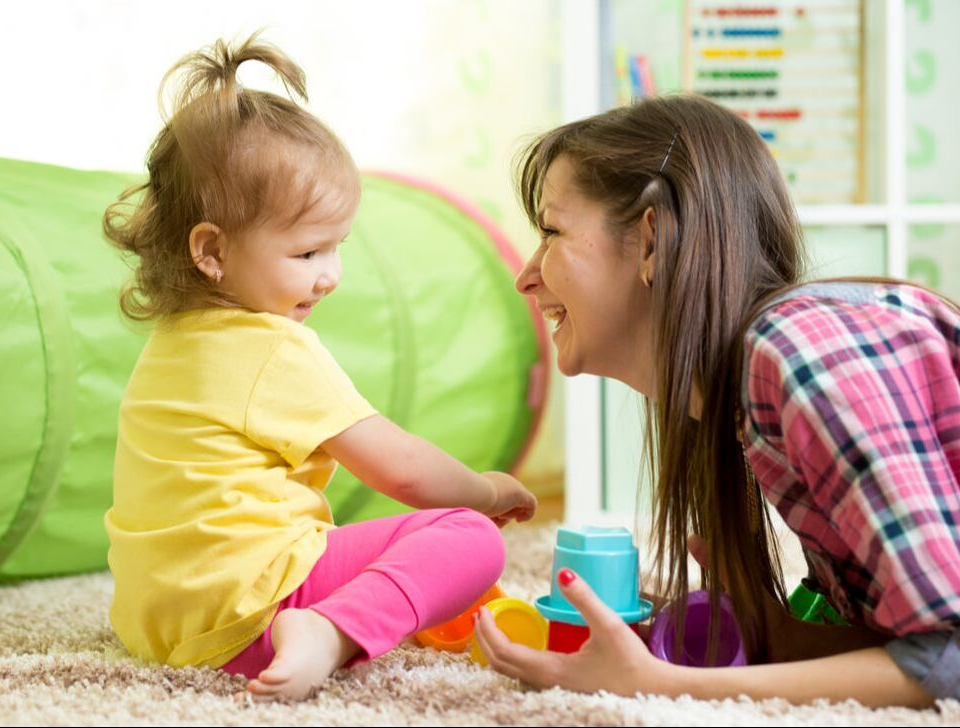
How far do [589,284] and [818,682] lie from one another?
0.42 meters

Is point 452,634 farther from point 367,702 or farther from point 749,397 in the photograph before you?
point 749,397

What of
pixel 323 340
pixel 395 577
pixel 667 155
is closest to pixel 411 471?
pixel 395 577

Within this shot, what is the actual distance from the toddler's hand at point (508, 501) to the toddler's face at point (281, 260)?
0.27 meters

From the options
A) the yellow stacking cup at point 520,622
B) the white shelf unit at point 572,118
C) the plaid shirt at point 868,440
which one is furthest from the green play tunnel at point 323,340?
the plaid shirt at point 868,440

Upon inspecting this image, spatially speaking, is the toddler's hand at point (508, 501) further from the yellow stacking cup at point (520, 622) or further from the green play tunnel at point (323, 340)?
the green play tunnel at point (323, 340)

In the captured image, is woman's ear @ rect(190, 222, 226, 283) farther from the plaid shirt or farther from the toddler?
the plaid shirt

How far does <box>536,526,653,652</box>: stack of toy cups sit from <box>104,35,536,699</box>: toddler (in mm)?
74

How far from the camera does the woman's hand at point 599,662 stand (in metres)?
0.91

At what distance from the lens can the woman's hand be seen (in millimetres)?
913

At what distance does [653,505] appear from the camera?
1.05 m

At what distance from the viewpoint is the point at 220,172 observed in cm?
109

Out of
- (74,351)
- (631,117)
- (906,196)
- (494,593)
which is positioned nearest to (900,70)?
(906,196)

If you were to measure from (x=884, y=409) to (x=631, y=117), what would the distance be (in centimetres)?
40

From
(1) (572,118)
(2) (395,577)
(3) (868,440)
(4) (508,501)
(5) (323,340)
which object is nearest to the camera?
(3) (868,440)
